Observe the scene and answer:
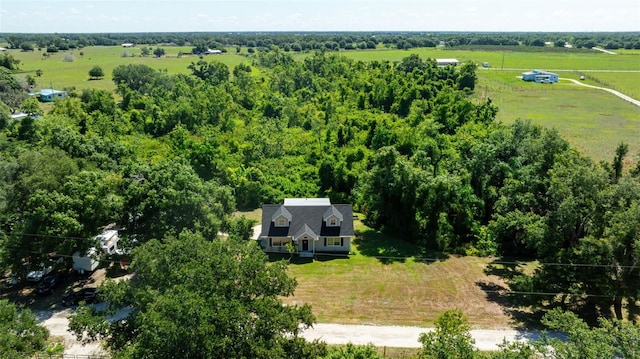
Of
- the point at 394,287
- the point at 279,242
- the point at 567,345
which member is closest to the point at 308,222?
the point at 279,242

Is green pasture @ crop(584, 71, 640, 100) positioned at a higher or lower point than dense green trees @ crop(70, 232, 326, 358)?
higher

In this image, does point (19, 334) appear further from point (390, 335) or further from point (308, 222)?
point (308, 222)

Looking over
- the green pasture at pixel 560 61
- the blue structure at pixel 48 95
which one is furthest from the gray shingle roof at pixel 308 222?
the green pasture at pixel 560 61

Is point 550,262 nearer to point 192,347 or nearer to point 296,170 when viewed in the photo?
point 192,347

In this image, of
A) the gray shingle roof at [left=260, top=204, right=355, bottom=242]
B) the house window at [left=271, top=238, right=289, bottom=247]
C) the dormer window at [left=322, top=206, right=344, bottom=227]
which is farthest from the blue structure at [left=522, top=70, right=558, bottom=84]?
the house window at [left=271, top=238, right=289, bottom=247]

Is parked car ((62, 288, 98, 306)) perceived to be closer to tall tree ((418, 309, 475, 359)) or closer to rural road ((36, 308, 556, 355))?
rural road ((36, 308, 556, 355))
